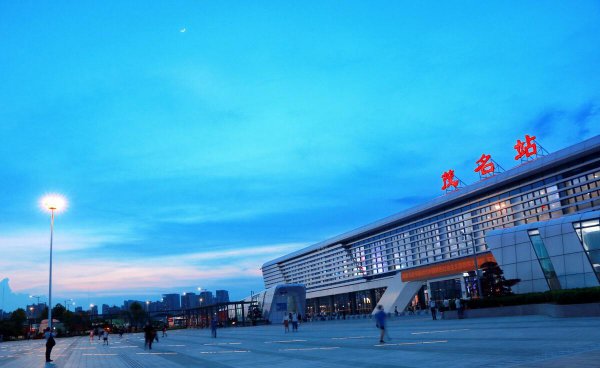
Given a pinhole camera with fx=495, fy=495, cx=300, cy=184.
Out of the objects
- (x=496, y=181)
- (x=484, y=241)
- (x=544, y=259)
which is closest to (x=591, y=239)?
(x=544, y=259)

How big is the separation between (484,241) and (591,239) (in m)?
36.0

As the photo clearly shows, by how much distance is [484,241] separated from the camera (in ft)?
236

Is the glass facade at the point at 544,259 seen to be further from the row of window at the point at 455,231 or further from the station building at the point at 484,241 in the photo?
the row of window at the point at 455,231

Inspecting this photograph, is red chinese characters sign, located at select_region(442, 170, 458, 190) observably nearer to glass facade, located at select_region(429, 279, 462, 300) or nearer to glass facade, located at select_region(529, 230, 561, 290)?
glass facade, located at select_region(429, 279, 462, 300)

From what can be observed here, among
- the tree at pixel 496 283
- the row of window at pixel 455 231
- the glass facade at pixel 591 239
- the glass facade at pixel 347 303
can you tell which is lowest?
the glass facade at pixel 347 303

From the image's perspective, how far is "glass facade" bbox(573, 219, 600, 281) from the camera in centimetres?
3620

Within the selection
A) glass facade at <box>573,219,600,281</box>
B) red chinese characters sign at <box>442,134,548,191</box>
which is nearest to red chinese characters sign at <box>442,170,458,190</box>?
red chinese characters sign at <box>442,134,548,191</box>

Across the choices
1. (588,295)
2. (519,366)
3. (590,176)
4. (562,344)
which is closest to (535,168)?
(590,176)

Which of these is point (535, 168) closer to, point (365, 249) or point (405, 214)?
point (405, 214)

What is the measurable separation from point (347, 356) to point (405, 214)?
7513cm

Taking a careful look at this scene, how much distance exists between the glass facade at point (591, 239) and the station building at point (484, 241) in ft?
0.21

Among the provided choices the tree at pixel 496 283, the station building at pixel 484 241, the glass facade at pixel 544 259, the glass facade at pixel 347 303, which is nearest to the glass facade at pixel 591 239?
the station building at pixel 484 241

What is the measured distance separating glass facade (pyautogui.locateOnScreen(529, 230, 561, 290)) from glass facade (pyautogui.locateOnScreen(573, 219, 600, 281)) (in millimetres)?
3585

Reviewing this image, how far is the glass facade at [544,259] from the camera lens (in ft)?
130
